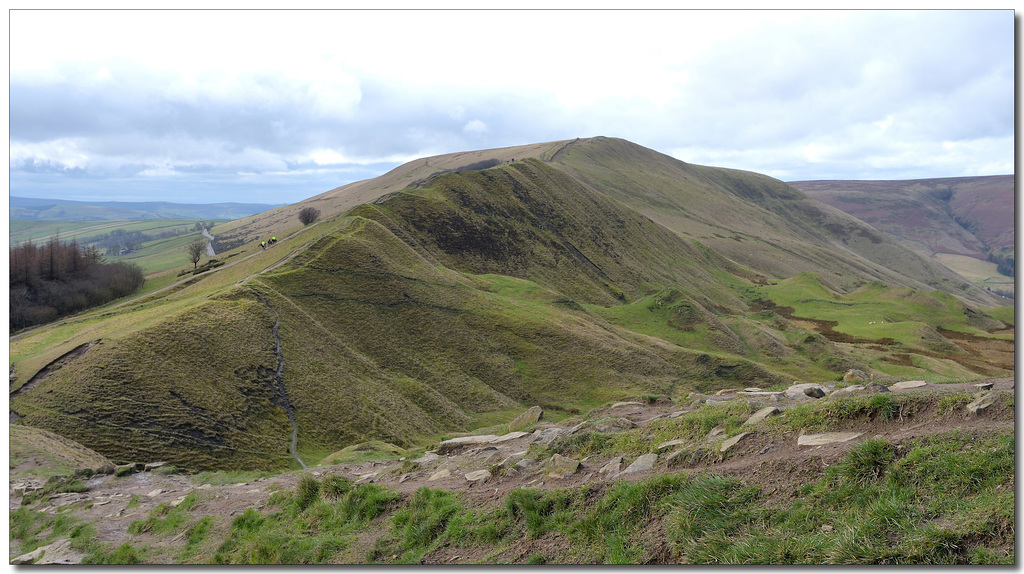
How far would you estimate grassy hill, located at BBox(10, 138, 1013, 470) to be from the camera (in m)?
22.2

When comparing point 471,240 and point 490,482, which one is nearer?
point 490,482

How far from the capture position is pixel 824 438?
26.4ft

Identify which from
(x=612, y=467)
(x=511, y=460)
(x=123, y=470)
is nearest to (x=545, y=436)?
(x=511, y=460)

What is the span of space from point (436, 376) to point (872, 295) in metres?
91.3

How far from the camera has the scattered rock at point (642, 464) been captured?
9.13 metres

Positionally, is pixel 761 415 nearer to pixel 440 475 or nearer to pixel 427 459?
pixel 440 475

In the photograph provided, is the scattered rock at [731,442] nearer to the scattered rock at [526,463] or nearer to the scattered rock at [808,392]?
the scattered rock at [526,463]

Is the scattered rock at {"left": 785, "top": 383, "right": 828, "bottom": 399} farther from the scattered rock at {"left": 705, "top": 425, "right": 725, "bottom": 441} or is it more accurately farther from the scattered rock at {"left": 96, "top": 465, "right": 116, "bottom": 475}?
the scattered rock at {"left": 96, "top": 465, "right": 116, "bottom": 475}

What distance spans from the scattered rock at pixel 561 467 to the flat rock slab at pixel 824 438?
4035mm

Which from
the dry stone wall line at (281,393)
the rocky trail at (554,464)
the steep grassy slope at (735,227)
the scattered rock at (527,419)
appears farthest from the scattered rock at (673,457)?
the steep grassy slope at (735,227)

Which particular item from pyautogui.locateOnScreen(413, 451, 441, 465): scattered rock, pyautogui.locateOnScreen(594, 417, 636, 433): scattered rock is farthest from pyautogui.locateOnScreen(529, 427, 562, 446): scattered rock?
pyautogui.locateOnScreen(413, 451, 441, 465): scattered rock

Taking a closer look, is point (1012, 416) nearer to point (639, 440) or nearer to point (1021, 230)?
point (1021, 230)

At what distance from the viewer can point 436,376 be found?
1388 inches

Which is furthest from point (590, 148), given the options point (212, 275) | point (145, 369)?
point (145, 369)
